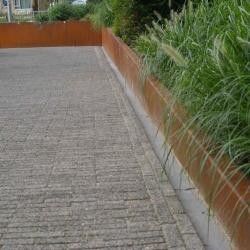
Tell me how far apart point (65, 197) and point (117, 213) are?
2.04 feet

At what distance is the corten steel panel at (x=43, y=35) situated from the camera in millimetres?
23188

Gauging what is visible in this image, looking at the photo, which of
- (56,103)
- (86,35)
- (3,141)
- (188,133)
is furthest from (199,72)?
(86,35)

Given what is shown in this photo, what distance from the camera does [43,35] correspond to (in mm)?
23281

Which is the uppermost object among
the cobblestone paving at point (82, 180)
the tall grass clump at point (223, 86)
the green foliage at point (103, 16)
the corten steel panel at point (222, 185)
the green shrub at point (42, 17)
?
the tall grass clump at point (223, 86)

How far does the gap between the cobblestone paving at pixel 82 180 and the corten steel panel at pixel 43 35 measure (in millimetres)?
12877

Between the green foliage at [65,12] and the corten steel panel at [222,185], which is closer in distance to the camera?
the corten steel panel at [222,185]

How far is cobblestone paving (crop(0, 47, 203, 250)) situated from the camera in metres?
4.19

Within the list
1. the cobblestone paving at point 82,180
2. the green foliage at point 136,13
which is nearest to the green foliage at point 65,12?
the green foliage at point 136,13

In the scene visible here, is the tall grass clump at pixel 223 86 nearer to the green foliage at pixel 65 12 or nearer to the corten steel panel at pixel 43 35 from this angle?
the corten steel panel at pixel 43 35

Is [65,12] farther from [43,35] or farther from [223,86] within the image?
[223,86]

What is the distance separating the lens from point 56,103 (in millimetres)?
9773

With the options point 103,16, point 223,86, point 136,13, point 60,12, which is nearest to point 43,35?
point 60,12

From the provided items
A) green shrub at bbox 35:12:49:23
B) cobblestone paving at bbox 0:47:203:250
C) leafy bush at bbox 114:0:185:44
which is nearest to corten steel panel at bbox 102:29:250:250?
cobblestone paving at bbox 0:47:203:250

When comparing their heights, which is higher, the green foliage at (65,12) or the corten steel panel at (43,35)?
the green foliage at (65,12)
